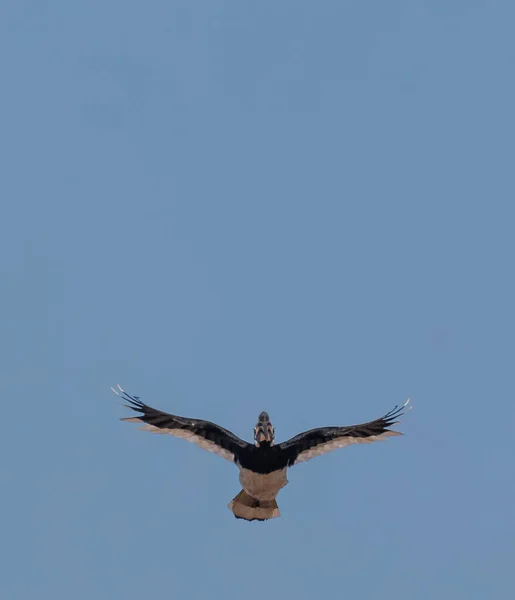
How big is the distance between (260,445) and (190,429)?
375 cm

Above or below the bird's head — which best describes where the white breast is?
below

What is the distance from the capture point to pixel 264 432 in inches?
1324

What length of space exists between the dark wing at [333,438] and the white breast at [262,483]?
84 centimetres

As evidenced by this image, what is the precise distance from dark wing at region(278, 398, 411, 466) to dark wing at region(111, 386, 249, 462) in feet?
8.29

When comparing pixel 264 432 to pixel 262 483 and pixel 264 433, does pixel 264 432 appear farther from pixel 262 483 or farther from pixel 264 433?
pixel 262 483

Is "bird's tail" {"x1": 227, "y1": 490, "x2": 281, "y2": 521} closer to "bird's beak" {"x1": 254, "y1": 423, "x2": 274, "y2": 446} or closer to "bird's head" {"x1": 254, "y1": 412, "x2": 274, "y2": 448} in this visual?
"bird's head" {"x1": 254, "y1": 412, "x2": 274, "y2": 448}

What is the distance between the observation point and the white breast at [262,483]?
3416cm

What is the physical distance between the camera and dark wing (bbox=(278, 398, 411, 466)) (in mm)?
35156

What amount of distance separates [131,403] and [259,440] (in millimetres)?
6226

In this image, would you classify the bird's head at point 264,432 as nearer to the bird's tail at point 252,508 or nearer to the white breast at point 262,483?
the white breast at point 262,483

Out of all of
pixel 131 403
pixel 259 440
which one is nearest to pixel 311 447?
pixel 259 440

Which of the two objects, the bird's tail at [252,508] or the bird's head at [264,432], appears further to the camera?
the bird's tail at [252,508]

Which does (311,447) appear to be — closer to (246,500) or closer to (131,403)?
(246,500)

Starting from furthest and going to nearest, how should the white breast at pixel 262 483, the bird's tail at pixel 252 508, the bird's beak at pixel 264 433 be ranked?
1. the bird's tail at pixel 252 508
2. the white breast at pixel 262 483
3. the bird's beak at pixel 264 433
